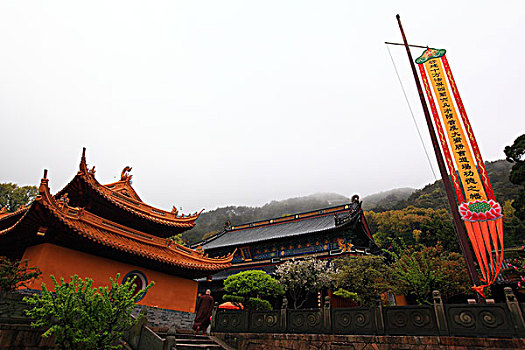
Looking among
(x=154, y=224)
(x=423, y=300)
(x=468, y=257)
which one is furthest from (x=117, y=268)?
(x=468, y=257)

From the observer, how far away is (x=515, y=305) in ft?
25.7

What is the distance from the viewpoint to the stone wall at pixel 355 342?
7.81 metres

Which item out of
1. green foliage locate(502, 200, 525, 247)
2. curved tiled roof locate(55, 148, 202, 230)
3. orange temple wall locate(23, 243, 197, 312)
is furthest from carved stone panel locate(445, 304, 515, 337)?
green foliage locate(502, 200, 525, 247)

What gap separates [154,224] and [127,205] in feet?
5.67

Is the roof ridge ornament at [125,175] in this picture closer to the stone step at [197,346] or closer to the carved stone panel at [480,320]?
the stone step at [197,346]

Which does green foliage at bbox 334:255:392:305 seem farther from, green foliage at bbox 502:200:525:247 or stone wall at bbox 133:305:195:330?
green foliage at bbox 502:200:525:247

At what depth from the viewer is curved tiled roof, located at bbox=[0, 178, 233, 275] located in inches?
445

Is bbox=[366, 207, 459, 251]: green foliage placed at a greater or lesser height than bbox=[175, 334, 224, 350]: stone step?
greater

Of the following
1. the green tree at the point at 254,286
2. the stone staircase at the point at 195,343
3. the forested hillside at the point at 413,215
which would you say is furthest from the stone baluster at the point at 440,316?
the forested hillside at the point at 413,215

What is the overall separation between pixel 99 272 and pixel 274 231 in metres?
17.8

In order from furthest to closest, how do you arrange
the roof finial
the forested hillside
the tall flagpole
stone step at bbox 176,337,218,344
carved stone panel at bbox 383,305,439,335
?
the forested hillside < the roof finial < stone step at bbox 176,337,218,344 < the tall flagpole < carved stone panel at bbox 383,305,439,335

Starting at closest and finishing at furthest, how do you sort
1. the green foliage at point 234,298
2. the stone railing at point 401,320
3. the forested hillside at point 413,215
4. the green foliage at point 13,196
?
the stone railing at point 401,320
the green foliage at point 234,298
the green foliage at point 13,196
the forested hillside at point 413,215

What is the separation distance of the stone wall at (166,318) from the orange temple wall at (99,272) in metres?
0.25

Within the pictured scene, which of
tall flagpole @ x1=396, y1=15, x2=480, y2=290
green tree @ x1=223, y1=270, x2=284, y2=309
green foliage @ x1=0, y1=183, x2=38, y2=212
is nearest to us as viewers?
tall flagpole @ x1=396, y1=15, x2=480, y2=290
